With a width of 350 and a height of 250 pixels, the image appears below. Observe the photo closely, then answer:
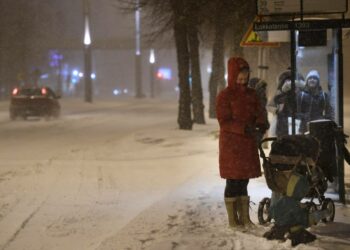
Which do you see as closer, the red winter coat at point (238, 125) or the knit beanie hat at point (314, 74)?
the red winter coat at point (238, 125)

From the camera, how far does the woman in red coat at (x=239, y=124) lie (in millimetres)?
6188

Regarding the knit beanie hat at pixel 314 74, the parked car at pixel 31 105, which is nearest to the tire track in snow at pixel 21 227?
the knit beanie hat at pixel 314 74

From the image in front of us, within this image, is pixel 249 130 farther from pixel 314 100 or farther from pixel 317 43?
pixel 317 43

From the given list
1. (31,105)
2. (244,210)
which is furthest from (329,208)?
(31,105)

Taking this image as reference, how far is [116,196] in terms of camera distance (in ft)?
29.2

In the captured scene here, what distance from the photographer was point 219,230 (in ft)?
21.3

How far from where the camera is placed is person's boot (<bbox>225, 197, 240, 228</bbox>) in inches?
254

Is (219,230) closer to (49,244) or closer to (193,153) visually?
(49,244)

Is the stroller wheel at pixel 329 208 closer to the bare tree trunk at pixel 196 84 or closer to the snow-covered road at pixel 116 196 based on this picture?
the snow-covered road at pixel 116 196

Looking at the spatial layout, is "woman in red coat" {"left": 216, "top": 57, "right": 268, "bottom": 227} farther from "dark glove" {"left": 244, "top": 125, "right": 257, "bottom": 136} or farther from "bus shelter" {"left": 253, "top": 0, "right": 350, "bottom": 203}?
"bus shelter" {"left": 253, "top": 0, "right": 350, "bottom": 203}

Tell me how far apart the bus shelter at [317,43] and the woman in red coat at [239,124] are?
3.22 feet

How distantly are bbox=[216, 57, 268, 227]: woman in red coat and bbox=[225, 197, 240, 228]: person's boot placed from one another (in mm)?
267

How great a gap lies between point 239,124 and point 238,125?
0.05 ft

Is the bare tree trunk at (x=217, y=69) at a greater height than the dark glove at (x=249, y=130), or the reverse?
the bare tree trunk at (x=217, y=69)
